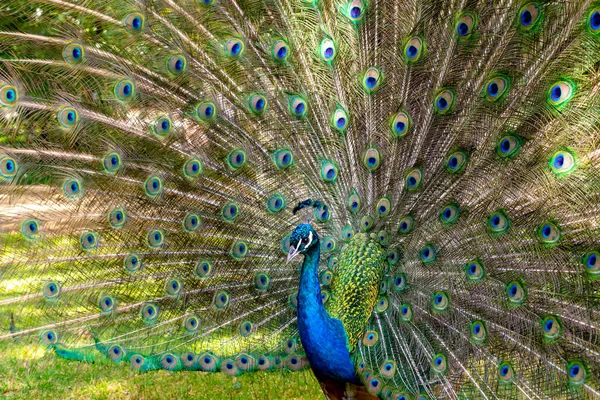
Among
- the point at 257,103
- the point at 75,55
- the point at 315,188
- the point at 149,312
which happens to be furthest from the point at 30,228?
the point at 315,188

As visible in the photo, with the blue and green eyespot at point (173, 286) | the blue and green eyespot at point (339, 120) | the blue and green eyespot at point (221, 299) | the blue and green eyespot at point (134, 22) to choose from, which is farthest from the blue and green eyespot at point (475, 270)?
the blue and green eyespot at point (134, 22)

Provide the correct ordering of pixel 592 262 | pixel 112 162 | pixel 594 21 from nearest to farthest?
pixel 594 21
pixel 592 262
pixel 112 162

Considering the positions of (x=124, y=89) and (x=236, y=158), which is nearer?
(x=124, y=89)

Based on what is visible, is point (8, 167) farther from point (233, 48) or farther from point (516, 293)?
point (516, 293)

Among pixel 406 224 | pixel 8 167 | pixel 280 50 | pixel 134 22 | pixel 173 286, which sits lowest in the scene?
pixel 173 286

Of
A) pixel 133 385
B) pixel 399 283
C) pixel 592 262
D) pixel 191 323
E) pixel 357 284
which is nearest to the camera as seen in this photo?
pixel 592 262

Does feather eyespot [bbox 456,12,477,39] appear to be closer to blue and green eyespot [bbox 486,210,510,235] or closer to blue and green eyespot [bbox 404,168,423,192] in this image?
blue and green eyespot [bbox 404,168,423,192]
